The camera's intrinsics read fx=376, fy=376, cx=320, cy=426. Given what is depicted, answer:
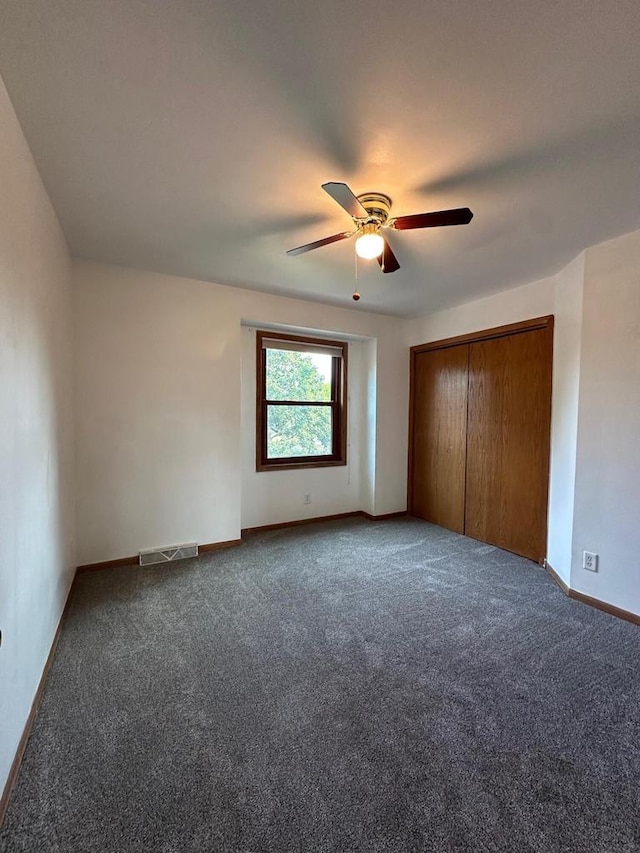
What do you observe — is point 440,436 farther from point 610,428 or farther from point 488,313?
point 610,428

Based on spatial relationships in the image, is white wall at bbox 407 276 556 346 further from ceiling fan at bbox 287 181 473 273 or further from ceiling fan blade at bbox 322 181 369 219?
ceiling fan blade at bbox 322 181 369 219

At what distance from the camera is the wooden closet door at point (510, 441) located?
332cm

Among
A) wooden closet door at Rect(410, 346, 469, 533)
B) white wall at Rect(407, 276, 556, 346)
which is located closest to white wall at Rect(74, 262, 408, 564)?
white wall at Rect(407, 276, 556, 346)

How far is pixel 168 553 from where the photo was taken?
3322mm

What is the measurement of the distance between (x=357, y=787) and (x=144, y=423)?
2839mm

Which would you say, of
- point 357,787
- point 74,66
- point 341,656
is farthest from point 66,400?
point 357,787

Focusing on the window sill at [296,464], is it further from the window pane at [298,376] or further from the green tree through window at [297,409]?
the window pane at [298,376]

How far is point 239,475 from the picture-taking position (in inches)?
146

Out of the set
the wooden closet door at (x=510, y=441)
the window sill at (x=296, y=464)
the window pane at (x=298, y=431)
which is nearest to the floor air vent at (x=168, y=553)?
the window sill at (x=296, y=464)

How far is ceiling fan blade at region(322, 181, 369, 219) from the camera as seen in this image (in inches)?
60.2

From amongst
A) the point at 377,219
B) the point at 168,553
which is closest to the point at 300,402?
the point at 168,553

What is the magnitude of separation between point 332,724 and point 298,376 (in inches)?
131

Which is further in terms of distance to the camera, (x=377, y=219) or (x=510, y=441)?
(x=510, y=441)

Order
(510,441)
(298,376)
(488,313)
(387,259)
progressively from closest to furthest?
(387,259), (510,441), (488,313), (298,376)
